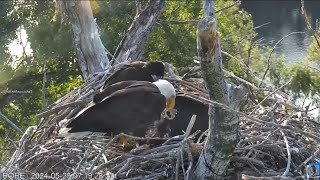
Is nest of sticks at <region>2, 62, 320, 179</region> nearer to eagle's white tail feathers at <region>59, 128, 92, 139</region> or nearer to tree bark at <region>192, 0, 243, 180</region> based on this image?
eagle's white tail feathers at <region>59, 128, 92, 139</region>

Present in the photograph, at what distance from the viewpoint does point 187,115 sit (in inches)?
160

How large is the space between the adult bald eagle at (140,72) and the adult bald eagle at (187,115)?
0.29 m

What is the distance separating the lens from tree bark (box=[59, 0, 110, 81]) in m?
5.18

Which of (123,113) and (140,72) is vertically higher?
(140,72)

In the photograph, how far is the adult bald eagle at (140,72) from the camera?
4289 mm

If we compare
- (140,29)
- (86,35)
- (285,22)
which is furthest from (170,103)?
(285,22)

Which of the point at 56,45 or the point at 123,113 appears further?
the point at 56,45

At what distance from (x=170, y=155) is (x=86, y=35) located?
2.28 m

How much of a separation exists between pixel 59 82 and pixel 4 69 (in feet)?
4.08

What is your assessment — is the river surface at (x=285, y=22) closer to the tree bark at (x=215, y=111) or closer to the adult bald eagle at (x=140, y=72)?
the adult bald eagle at (x=140, y=72)

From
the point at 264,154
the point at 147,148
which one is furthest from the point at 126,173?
the point at 264,154

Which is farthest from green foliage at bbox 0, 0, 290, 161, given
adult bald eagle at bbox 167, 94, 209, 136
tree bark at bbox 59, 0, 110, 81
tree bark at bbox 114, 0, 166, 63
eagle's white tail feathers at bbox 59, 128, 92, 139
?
eagle's white tail feathers at bbox 59, 128, 92, 139

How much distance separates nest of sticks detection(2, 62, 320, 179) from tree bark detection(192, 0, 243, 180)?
6.6 inches

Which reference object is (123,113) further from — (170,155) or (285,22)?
(285,22)
